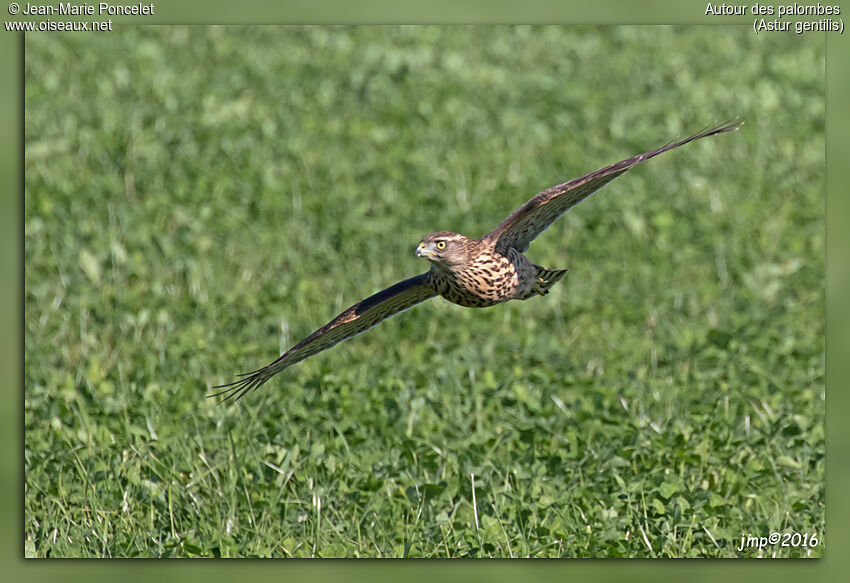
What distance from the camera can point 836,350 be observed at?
670 centimetres

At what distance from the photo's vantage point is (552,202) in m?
6.30

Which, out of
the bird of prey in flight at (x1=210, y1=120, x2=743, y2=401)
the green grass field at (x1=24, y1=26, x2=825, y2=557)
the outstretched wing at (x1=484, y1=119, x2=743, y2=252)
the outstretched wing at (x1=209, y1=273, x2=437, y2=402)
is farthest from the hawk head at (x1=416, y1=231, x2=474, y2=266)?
the green grass field at (x1=24, y1=26, x2=825, y2=557)

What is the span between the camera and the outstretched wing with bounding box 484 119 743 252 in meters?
5.79

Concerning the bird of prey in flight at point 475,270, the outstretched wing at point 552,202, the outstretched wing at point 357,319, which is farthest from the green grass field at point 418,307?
the outstretched wing at point 552,202

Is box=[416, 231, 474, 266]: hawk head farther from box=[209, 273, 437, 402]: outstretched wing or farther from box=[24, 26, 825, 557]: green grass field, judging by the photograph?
box=[24, 26, 825, 557]: green grass field

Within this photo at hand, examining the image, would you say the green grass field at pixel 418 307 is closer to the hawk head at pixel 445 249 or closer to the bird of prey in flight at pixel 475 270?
the bird of prey in flight at pixel 475 270

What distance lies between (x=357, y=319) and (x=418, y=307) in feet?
8.31

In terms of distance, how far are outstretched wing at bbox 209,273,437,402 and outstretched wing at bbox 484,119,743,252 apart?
40 cm

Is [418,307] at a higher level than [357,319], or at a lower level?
higher

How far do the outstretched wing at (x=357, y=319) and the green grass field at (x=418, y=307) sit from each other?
2.57ft

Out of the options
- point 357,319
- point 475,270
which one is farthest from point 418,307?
point 475,270

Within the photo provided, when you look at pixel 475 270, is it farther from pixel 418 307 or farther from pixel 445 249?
pixel 418 307

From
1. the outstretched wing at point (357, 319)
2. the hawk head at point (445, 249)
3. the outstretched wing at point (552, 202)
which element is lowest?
the outstretched wing at point (357, 319)

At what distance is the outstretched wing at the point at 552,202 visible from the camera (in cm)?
579
